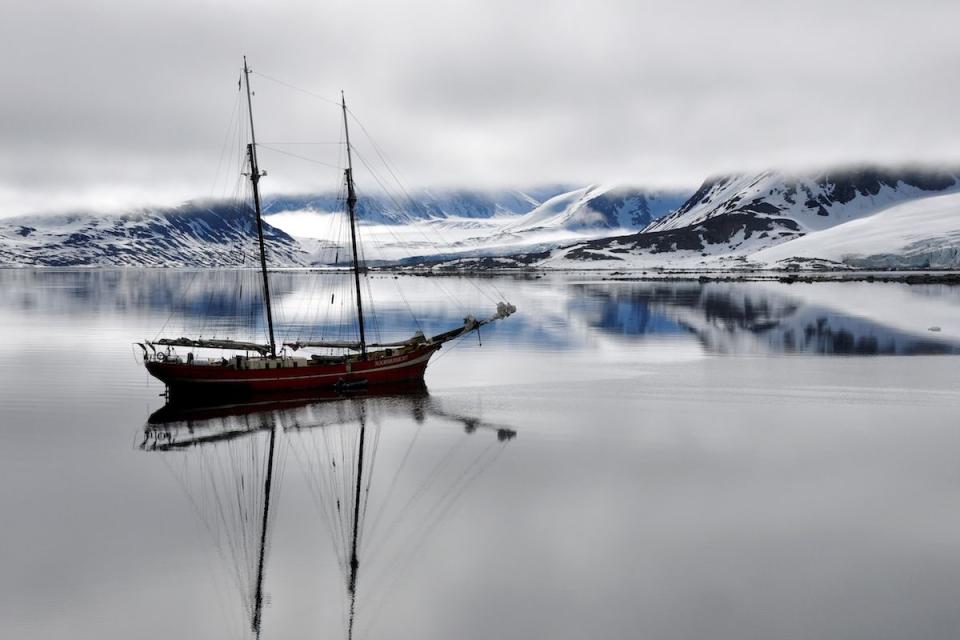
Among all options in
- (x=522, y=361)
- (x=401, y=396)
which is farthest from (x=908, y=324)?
(x=401, y=396)

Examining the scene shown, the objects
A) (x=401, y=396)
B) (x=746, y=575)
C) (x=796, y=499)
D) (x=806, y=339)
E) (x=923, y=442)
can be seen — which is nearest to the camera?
(x=746, y=575)

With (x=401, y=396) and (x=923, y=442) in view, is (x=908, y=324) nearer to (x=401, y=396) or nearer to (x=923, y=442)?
(x=923, y=442)

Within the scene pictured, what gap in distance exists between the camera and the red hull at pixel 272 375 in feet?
160

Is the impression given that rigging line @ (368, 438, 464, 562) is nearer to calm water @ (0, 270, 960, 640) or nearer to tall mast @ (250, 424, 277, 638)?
calm water @ (0, 270, 960, 640)

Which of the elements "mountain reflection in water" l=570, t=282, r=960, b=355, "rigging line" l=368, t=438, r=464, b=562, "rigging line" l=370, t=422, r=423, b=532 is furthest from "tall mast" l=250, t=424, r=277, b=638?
"mountain reflection in water" l=570, t=282, r=960, b=355

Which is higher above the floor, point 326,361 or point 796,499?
point 326,361

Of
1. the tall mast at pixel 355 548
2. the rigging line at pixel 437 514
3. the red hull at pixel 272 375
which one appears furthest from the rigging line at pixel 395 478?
the red hull at pixel 272 375

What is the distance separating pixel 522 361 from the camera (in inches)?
2534

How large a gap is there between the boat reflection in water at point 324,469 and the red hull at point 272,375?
62.5 inches

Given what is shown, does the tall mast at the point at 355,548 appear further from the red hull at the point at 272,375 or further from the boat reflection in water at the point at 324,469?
the red hull at the point at 272,375

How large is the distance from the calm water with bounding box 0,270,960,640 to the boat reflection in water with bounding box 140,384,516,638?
0.52 ft

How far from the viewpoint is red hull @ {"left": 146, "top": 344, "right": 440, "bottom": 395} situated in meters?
48.8

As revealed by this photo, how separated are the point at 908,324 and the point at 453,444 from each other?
7599 cm

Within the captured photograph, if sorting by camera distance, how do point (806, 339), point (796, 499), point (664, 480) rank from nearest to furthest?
point (796, 499)
point (664, 480)
point (806, 339)
